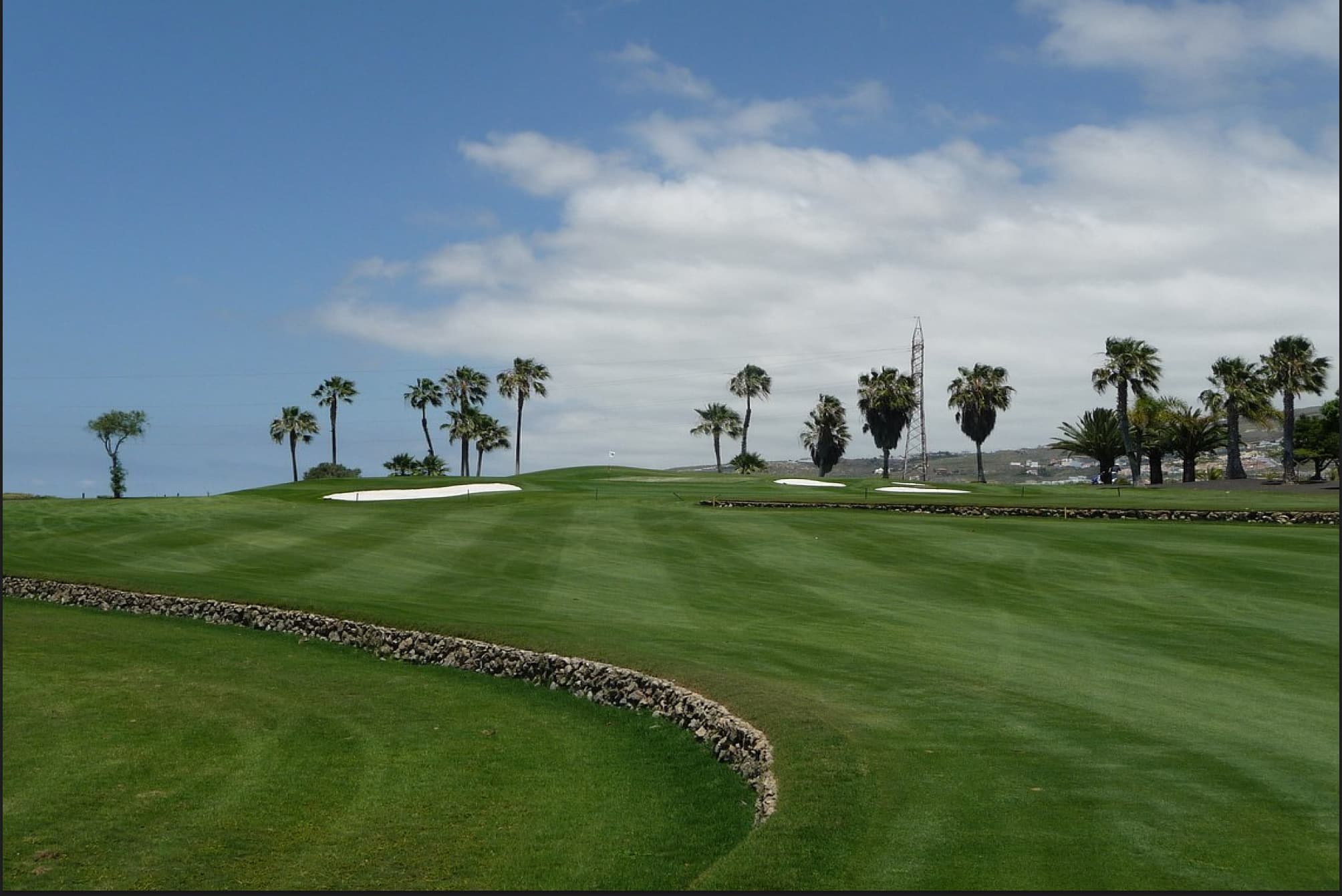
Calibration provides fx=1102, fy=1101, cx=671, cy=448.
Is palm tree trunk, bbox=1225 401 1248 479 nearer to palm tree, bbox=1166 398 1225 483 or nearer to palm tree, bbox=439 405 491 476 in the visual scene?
palm tree, bbox=1166 398 1225 483

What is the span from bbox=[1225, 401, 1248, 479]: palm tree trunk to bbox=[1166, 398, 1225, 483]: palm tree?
22.6 ft

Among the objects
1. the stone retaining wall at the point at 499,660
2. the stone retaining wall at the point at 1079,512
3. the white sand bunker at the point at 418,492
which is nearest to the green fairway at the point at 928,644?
the stone retaining wall at the point at 499,660

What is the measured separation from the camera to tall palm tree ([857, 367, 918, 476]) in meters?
114

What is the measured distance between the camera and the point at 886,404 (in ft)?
377

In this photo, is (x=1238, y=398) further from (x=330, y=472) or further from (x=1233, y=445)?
(x=330, y=472)

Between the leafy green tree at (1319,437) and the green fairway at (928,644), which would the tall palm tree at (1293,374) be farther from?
the green fairway at (928,644)

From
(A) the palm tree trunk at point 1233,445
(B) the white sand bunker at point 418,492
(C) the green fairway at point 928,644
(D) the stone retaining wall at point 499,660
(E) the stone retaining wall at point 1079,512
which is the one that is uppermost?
(A) the palm tree trunk at point 1233,445

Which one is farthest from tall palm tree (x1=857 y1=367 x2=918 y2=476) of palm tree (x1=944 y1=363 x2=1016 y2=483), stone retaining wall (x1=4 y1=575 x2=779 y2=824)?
stone retaining wall (x1=4 y1=575 x2=779 y2=824)

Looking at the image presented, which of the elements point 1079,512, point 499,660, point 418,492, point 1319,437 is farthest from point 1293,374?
point 499,660

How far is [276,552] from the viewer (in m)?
37.3

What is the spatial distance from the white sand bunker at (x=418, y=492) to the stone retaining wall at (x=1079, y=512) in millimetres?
16963

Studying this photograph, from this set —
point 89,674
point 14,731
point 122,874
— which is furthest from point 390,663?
point 122,874

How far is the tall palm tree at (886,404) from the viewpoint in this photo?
114 metres

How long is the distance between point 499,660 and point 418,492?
44105mm
